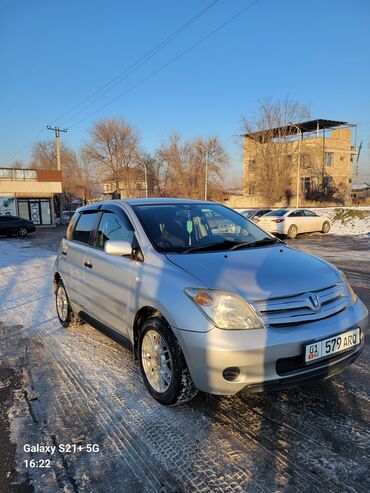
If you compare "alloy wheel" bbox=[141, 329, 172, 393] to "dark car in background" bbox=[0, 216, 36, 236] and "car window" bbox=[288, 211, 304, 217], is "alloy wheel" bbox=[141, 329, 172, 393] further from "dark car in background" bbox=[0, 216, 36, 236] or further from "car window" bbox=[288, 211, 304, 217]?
"dark car in background" bbox=[0, 216, 36, 236]

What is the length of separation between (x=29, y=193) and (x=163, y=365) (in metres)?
39.7

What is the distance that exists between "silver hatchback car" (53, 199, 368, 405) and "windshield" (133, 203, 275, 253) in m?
0.01

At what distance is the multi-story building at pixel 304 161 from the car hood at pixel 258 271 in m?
41.8

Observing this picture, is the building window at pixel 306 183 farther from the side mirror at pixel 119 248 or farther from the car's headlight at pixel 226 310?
the car's headlight at pixel 226 310

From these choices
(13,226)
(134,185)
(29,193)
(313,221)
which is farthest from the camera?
(134,185)

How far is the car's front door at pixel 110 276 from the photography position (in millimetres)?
3578

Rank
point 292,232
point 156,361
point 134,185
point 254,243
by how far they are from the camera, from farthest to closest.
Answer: point 134,185 < point 292,232 < point 254,243 < point 156,361

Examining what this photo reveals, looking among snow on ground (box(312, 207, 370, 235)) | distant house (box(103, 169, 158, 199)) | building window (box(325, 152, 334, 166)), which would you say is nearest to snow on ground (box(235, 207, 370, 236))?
snow on ground (box(312, 207, 370, 235))

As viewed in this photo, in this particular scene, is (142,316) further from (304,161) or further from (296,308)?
(304,161)

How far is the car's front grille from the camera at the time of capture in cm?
270

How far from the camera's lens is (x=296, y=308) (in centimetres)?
276

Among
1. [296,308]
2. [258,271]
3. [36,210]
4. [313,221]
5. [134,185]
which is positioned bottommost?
[313,221]

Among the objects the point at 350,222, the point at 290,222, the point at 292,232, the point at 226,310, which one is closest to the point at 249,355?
the point at 226,310

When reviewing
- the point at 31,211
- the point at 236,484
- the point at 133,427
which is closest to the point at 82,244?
the point at 133,427
